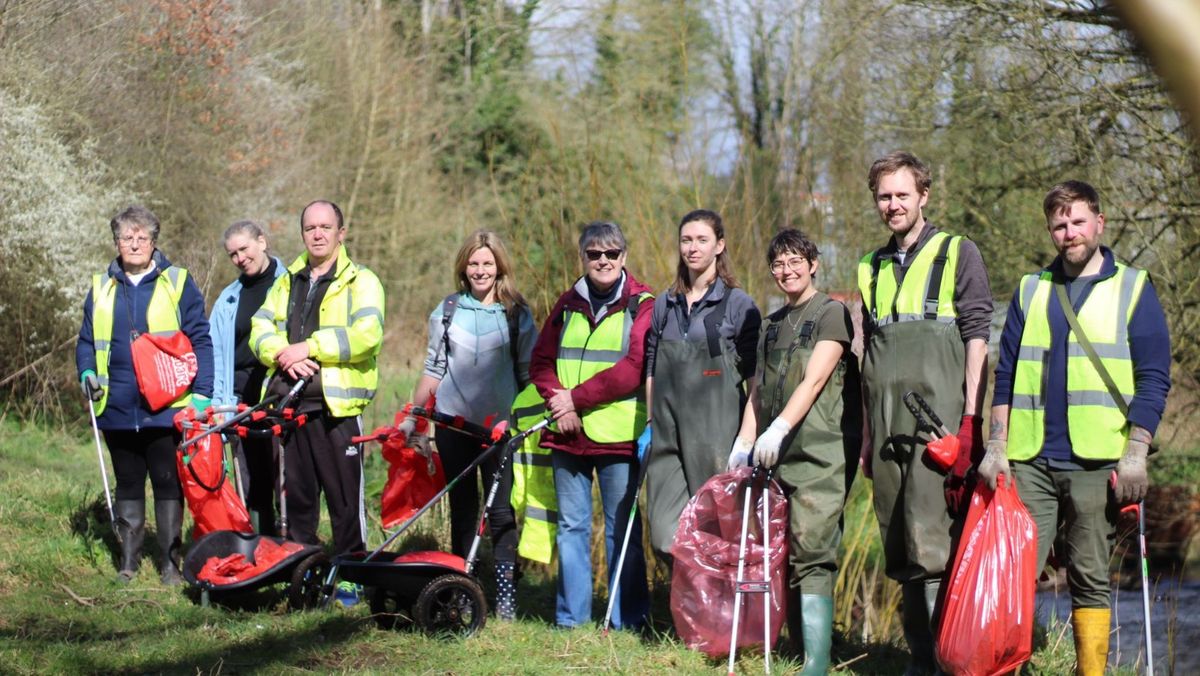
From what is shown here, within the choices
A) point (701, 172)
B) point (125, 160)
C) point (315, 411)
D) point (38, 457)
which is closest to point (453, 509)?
point (315, 411)

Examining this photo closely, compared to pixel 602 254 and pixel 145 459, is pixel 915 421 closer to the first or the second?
pixel 602 254

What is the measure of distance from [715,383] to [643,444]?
62 centimetres

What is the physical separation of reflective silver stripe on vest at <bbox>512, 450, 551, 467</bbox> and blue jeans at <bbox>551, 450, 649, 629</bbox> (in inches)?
6.6

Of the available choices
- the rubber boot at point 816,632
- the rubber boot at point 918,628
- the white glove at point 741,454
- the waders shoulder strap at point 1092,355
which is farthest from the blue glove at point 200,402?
the waders shoulder strap at point 1092,355

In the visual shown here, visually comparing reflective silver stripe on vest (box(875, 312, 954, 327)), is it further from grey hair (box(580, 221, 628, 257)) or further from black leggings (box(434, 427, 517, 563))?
black leggings (box(434, 427, 517, 563))

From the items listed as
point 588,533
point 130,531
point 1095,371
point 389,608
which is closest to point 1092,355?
point 1095,371

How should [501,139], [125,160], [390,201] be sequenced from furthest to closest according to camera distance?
[501,139]
[390,201]
[125,160]

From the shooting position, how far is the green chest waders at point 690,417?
218 inches

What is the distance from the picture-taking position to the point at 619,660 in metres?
5.36

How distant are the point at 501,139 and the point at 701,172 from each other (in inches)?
566

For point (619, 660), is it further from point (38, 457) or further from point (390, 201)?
point (390, 201)

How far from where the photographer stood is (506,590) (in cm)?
620

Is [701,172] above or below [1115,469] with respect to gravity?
above

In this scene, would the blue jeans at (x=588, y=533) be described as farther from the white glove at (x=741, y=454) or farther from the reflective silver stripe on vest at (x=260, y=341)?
the reflective silver stripe on vest at (x=260, y=341)
